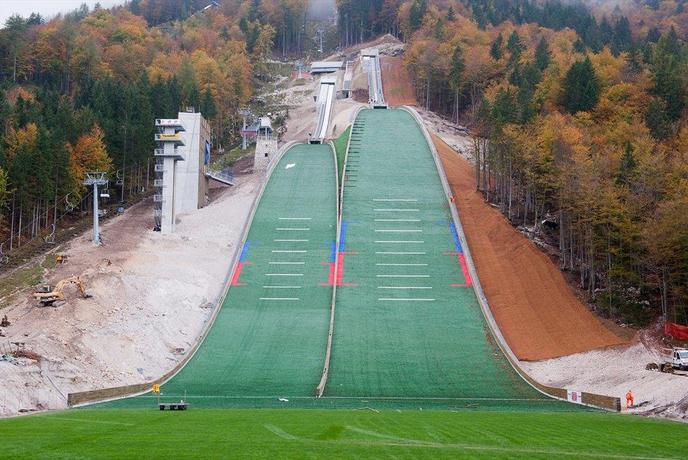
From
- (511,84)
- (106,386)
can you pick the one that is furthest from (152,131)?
(106,386)

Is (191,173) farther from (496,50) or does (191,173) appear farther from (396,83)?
(396,83)

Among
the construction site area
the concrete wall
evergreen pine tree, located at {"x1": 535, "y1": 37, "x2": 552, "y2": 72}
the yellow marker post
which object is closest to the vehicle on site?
the construction site area

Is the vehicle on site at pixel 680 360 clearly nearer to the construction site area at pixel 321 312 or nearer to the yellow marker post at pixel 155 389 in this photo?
the construction site area at pixel 321 312

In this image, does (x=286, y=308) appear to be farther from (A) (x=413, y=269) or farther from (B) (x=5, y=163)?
(B) (x=5, y=163)

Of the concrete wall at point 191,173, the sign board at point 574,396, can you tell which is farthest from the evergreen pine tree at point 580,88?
the sign board at point 574,396

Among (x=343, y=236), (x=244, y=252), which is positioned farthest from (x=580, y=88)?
(x=244, y=252)

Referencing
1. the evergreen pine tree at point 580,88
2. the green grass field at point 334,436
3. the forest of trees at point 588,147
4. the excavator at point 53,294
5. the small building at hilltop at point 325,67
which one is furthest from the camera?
the small building at hilltop at point 325,67

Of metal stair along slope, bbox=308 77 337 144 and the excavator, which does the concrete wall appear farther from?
the excavator

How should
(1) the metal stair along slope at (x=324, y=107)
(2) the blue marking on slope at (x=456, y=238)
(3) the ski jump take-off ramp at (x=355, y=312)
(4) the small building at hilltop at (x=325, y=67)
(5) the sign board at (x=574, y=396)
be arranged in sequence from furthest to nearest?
(4) the small building at hilltop at (x=325, y=67), (1) the metal stair along slope at (x=324, y=107), (2) the blue marking on slope at (x=456, y=238), (3) the ski jump take-off ramp at (x=355, y=312), (5) the sign board at (x=574, y=396)
